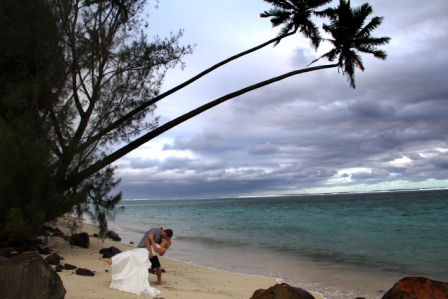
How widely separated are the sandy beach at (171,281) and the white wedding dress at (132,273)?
184 millimetres

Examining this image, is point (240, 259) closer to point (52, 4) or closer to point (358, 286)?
point (358, 286)

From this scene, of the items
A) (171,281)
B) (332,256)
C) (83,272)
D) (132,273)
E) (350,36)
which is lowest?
(332,256)

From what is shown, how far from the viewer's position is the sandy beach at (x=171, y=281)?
7027 millimetres

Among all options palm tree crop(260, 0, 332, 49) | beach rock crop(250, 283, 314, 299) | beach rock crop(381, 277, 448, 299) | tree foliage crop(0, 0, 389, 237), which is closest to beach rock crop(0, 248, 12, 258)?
tree foliage crop(0, 0, 389, 237)

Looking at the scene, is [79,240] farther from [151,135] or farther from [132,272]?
[132,272]

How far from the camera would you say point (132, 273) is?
738 cm

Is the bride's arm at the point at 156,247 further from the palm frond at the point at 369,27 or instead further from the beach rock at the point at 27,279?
the palm frond at the point at 369,27

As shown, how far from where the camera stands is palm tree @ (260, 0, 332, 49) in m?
15.5

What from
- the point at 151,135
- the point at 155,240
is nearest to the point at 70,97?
the point at 151,135

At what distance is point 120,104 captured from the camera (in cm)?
1266

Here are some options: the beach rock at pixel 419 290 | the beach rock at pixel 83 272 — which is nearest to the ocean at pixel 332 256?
the beach rock at pixel 419 290

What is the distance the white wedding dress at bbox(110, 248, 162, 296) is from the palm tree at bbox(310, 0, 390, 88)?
35.5 feet

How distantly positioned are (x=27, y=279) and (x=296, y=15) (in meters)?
13.5

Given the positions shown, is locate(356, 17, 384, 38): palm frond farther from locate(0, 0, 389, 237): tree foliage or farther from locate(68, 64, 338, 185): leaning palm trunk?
locate(68, 64, 338, 185): leaning palm trunk
